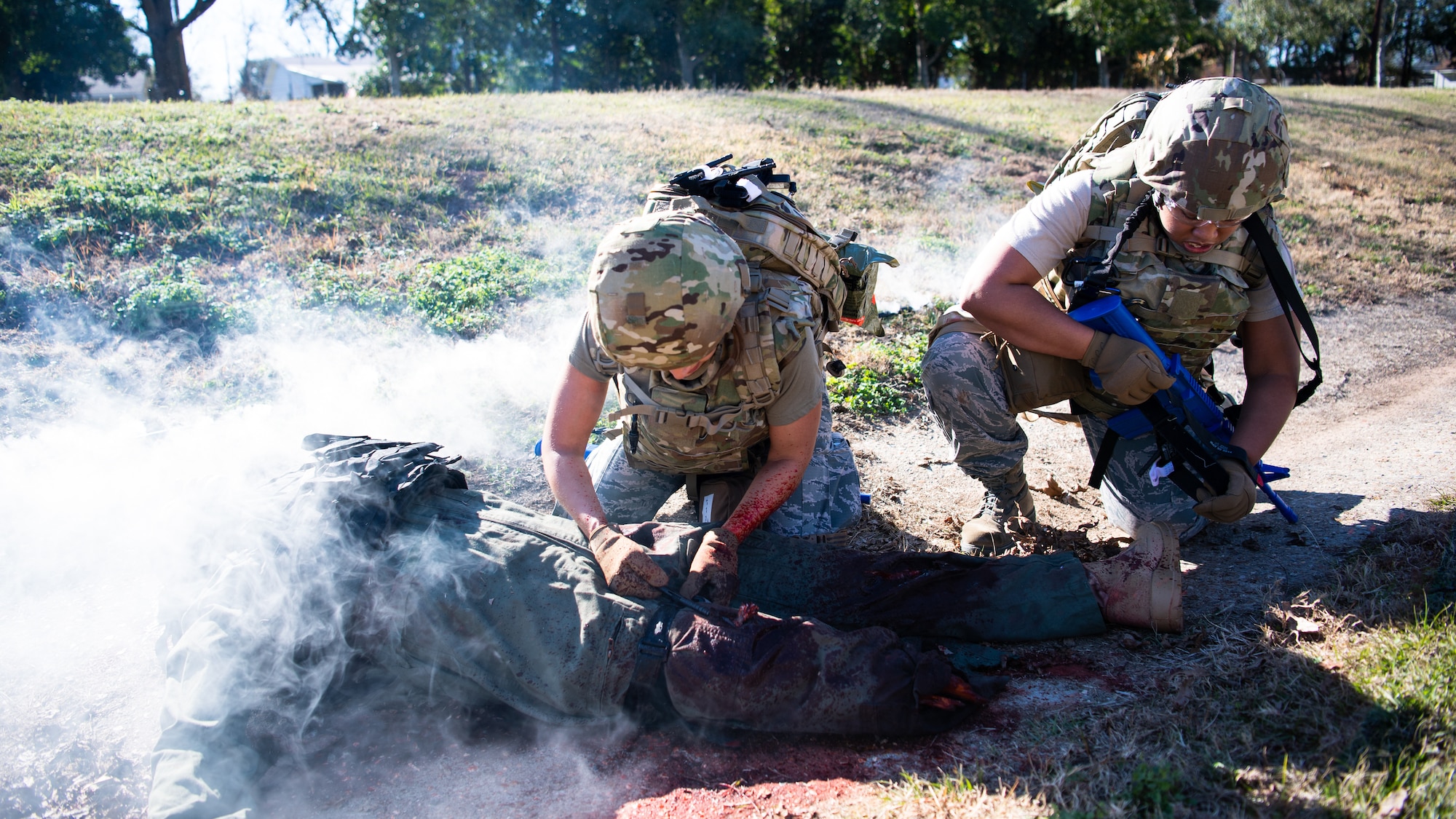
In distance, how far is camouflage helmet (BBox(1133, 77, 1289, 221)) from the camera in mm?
2666

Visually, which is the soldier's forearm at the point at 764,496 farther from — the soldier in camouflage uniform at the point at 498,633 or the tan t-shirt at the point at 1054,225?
the tan t-shirt at the point at 1054,225

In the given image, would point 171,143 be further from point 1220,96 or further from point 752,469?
point 1220,96

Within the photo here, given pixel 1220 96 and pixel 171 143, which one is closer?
pixel 1220 96

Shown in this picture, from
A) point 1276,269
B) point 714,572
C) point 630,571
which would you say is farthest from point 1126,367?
point 630,571

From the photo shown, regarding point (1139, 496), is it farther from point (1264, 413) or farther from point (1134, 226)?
point (1134, 226)

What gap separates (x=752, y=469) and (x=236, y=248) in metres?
4.30

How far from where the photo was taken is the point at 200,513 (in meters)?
2.56

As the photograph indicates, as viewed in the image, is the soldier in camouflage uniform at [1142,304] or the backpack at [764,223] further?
the backpack at [764,223]

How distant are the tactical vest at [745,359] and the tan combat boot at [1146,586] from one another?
1.11 metres

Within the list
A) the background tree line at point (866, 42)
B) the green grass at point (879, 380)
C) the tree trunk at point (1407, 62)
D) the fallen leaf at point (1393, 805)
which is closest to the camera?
the fallen leaf at point (1393, 805)

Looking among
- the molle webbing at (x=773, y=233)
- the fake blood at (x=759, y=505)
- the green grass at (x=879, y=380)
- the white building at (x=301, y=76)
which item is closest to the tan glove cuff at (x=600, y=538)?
the fake blood at (x=759, y=505)

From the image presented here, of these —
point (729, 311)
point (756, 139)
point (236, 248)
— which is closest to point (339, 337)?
point (236, 248)

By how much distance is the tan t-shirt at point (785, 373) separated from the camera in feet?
8.76

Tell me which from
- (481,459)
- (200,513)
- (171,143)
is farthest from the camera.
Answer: (171,143)
